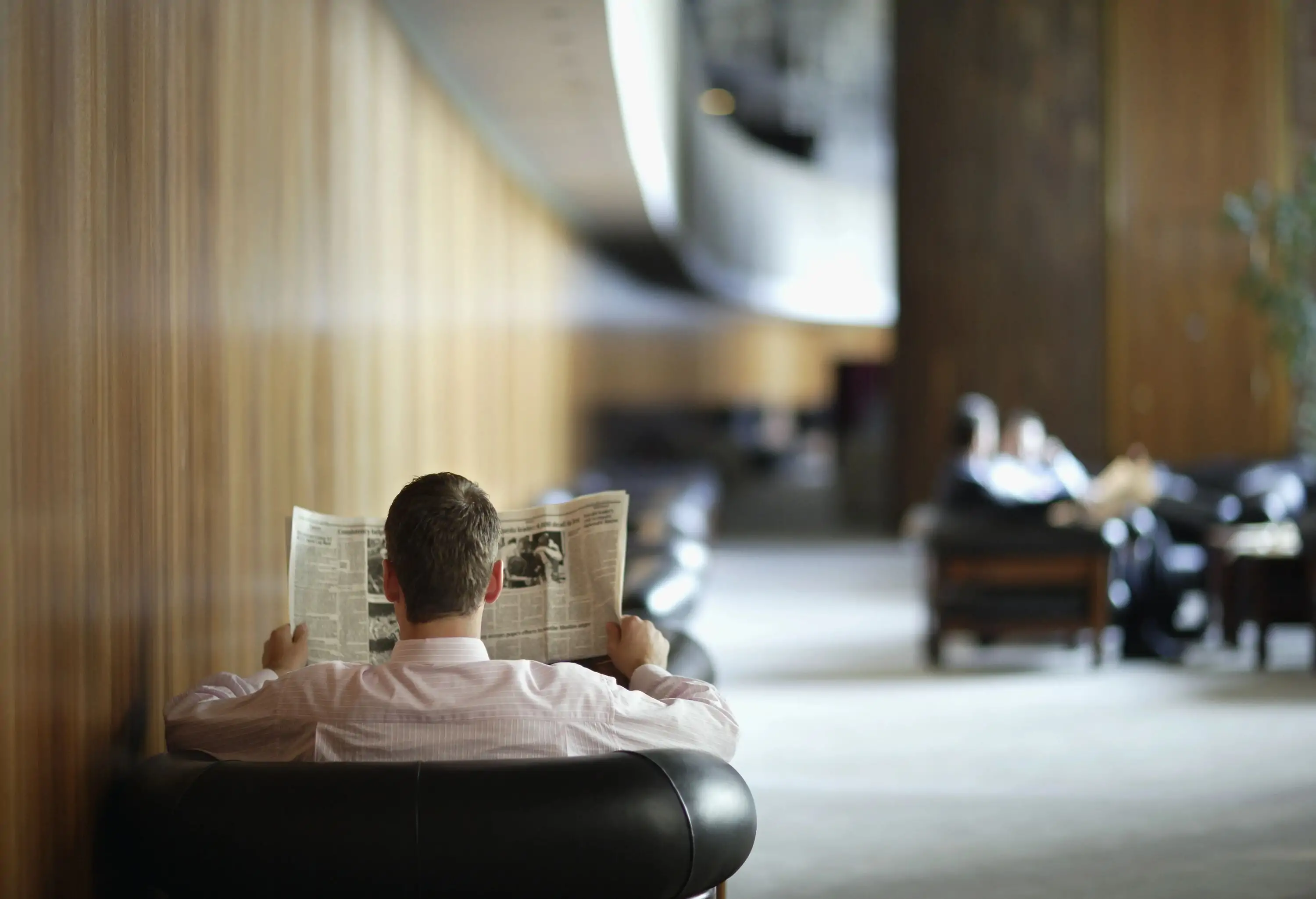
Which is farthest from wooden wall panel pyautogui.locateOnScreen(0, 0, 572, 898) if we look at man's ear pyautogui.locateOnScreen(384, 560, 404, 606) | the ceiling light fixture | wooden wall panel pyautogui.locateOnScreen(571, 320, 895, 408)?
the ceiling light fixture

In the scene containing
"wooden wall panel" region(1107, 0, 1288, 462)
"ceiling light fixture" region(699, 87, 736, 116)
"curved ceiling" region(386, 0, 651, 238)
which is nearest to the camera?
"curved ceiling" region(386, 0, 651, 238)

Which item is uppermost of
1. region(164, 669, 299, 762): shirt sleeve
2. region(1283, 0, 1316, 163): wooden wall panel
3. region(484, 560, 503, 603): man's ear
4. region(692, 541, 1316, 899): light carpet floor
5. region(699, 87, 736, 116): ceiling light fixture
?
region(699, 87, 736, 116): ceiling light fixture

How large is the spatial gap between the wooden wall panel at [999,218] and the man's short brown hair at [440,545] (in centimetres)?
1137

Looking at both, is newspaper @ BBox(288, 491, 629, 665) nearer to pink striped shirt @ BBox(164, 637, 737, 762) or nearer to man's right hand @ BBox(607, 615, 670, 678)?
man's right hand @ BBox(607, 615, 670, 678)

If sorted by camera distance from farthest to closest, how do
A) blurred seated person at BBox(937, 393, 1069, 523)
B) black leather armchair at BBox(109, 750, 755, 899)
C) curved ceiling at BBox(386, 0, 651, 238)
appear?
blurred seated person at BBox(937, 393, 1069, 523), curved ceiling at BBox(386, 0, 651, 238), black leather armchair at BBox(109, 750, 755, 899)

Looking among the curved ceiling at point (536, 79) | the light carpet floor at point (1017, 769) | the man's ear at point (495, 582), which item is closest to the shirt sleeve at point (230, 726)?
the man's ear at point (495, 582)

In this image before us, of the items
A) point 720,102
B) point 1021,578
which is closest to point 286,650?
point 1021,578

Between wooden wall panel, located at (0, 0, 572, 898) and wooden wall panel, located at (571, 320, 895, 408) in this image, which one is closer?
wooden wall panel, located at (0, 0, 572, 898)

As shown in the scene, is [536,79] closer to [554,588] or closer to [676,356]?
[554,588]

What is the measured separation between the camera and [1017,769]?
15.5ft

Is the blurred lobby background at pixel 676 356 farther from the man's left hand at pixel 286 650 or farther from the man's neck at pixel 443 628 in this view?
the man's neck at pixel 443 628

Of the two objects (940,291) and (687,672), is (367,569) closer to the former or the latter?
(687,672)

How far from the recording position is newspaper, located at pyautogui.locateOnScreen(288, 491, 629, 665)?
2.49m

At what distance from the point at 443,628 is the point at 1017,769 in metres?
2.97
